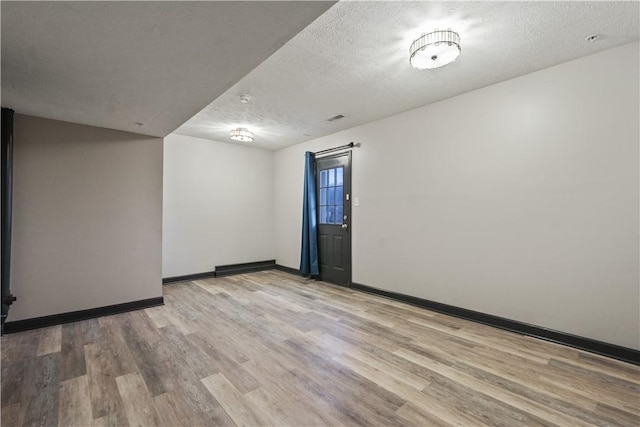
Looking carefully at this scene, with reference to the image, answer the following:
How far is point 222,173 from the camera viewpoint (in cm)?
554

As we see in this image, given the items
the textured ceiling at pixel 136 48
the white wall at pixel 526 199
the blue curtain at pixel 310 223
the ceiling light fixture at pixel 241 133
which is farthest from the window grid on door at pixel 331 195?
the textured ceiling at pixel 136 48

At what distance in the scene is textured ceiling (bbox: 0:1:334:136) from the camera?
1354mm

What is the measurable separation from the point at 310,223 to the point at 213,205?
1886 mm

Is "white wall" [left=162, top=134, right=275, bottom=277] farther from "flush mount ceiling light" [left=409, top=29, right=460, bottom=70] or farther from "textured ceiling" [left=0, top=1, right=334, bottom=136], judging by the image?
"flush mount ceiling light" [left=409, top=29, right=460, bottom=70]

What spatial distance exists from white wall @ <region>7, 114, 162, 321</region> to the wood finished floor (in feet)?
1.22

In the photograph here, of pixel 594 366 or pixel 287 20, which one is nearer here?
pixel 287 20

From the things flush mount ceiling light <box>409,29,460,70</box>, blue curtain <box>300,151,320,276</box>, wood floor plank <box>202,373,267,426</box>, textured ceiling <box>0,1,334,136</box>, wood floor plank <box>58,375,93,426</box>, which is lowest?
wood floor plank <box>58,375,93,426</box>

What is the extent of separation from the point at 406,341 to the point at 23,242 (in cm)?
399

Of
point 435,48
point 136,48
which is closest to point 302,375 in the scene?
point 136,48

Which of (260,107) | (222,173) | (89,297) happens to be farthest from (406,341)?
(222,173)

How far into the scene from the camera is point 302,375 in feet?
6.97

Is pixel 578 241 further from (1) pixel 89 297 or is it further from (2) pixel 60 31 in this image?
(1) pixel 89 297

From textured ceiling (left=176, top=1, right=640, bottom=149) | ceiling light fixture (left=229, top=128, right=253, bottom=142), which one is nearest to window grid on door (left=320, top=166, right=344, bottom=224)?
textured ceiling (left=176, top=1, right=640, bottom=149)

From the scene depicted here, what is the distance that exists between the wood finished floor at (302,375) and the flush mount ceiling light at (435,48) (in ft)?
7.96
